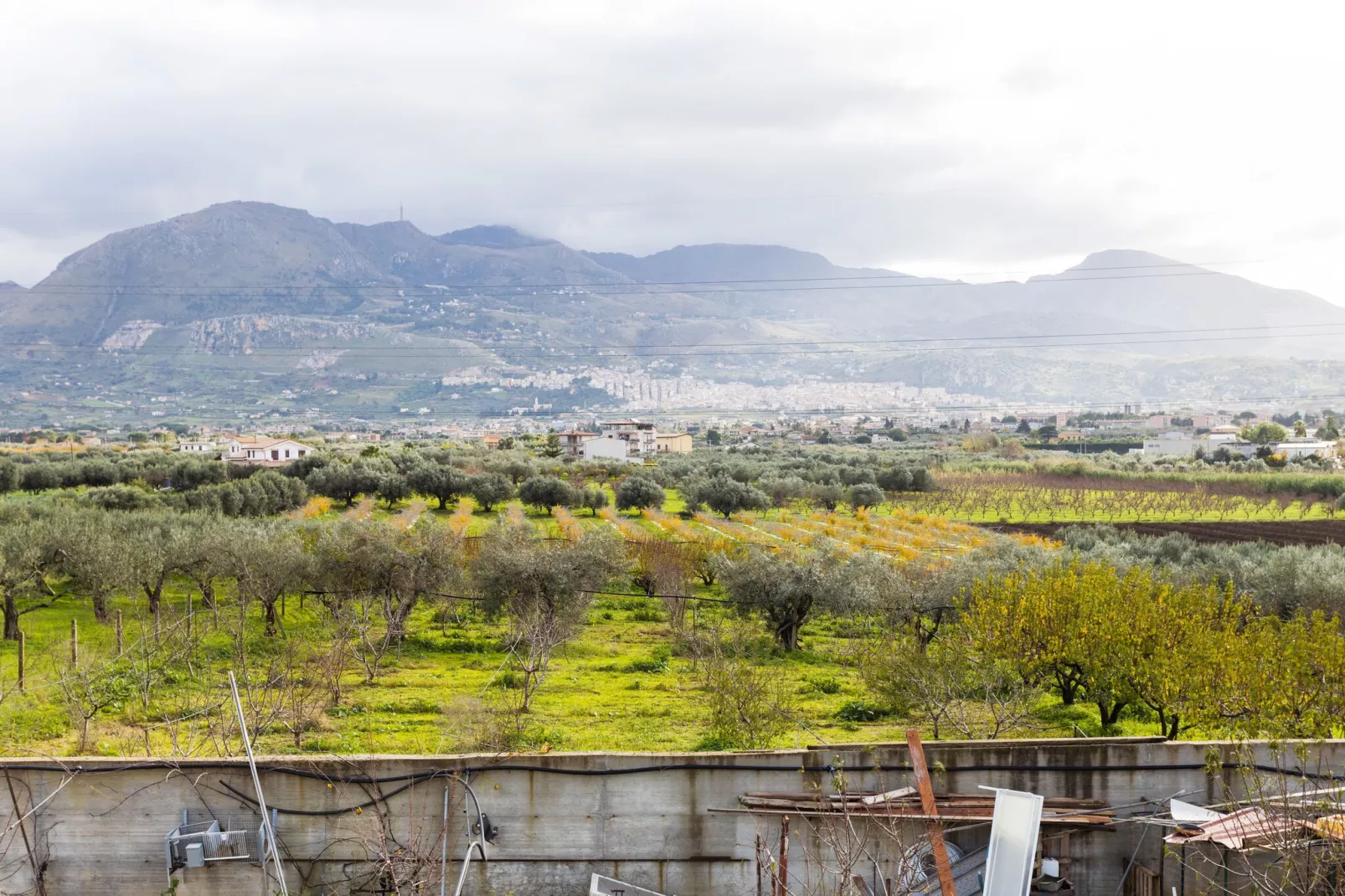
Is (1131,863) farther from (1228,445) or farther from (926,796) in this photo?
(1228,445)

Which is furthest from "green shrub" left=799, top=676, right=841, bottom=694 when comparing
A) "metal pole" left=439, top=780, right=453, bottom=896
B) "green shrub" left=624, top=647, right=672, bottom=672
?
"metal pole" left=439, top=780, right=453, bottom=896

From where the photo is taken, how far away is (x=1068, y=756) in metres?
8.90

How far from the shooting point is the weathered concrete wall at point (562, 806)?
28.2ft

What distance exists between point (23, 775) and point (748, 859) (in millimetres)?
6557

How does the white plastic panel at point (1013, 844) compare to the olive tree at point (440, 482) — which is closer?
the white plastic panel at point (1013, 844)


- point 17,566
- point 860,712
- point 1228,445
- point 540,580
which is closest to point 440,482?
point 540,580

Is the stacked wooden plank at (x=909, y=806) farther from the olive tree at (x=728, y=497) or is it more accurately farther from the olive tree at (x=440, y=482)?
the olive tree at (x=440, y=482)

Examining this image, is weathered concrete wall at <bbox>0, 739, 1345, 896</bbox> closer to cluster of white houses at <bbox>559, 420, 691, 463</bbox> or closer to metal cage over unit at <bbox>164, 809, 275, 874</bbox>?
metal cage over unit at <bbox>164, 809, 275, 874</bbox>

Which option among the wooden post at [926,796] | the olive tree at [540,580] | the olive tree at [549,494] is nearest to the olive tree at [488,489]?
the olive tree at [549,494]

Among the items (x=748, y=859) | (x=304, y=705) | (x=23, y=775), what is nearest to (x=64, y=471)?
(x=304, y=705)

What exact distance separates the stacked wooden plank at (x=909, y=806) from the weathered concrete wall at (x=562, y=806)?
0.17 m

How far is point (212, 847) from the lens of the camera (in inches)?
335

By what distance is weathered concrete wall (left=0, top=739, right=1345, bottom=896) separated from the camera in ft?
28.2

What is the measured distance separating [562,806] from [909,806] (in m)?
3.13
